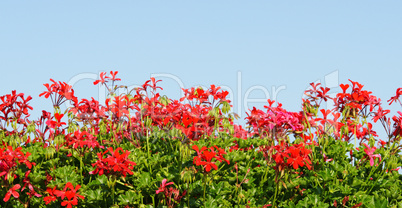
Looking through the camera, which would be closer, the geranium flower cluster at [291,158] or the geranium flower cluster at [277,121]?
the geranium flower cluster at [291,158]

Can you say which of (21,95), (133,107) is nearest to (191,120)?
(133,107)

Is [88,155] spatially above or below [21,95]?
below

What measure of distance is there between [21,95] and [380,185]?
4648 mm

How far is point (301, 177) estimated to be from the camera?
5.44 m

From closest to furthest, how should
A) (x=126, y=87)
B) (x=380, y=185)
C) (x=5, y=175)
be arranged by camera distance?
1. (x=5, y=175)
2. (x=380, y=185)
3. (x=126, y=87)

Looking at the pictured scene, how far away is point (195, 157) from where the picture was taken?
15.0ft

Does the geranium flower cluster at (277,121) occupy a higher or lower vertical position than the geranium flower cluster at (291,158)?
higher

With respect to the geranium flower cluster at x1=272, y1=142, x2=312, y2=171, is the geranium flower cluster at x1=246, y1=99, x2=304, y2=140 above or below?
above

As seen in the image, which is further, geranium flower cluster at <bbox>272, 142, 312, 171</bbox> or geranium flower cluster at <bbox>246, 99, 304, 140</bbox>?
geranium flower cluster at <bbox>246, 99, 304, 140</bbox>

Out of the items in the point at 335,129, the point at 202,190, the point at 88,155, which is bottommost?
the point at 202,190

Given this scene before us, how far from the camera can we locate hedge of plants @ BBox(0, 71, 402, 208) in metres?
4.91

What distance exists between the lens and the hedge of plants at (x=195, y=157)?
491cm

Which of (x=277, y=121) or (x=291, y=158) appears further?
(x=277, y=121)

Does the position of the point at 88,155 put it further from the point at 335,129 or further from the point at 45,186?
the point at 335,129
